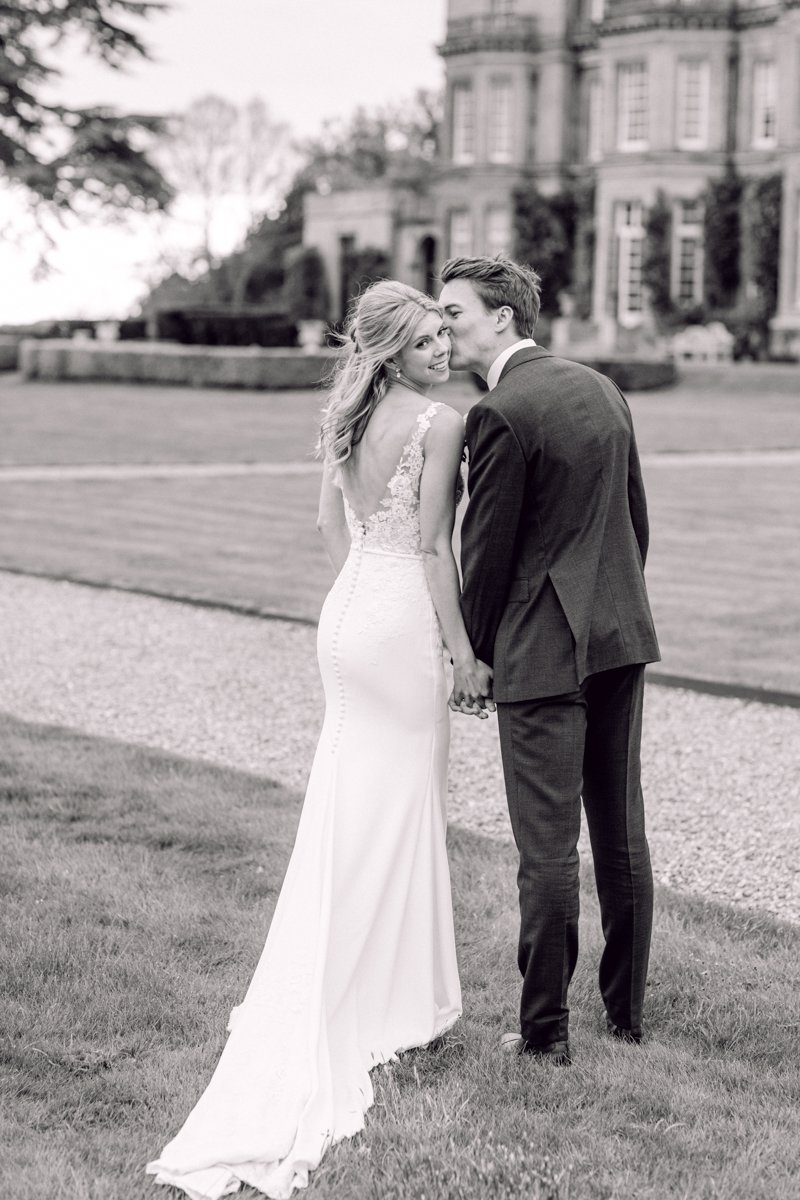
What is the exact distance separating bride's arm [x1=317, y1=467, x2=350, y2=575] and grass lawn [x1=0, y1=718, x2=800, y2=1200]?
3.64 ft

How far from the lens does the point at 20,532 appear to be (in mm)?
12578

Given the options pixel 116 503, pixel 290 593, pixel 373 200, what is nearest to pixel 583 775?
pixel 290 593

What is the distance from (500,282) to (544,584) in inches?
26.4

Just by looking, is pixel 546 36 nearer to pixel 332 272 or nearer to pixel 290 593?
pixel 332 272

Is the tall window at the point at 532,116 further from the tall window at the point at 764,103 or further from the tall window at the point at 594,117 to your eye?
the tall window at the point at 764,103

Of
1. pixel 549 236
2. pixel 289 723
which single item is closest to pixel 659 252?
pixel 549 236

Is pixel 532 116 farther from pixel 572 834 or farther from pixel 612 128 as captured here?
pixel 572 834

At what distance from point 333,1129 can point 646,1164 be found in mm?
622

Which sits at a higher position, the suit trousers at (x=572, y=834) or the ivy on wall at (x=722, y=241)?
the ivy on wall at (x=722, y=241)

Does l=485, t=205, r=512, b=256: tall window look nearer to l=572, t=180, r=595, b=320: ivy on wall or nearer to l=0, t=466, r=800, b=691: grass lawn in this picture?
l=572, t=180, r=595, b=320: ivy on wall

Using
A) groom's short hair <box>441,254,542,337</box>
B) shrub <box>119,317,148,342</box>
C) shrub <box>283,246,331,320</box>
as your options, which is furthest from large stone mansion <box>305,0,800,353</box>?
groom's short hair <box>441,254,542,337</box>

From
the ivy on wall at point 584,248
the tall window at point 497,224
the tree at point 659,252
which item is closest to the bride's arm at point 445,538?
the tree at point 659,252

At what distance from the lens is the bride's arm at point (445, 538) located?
3.52 metres

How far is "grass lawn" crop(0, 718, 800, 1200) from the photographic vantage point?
3.03 m
